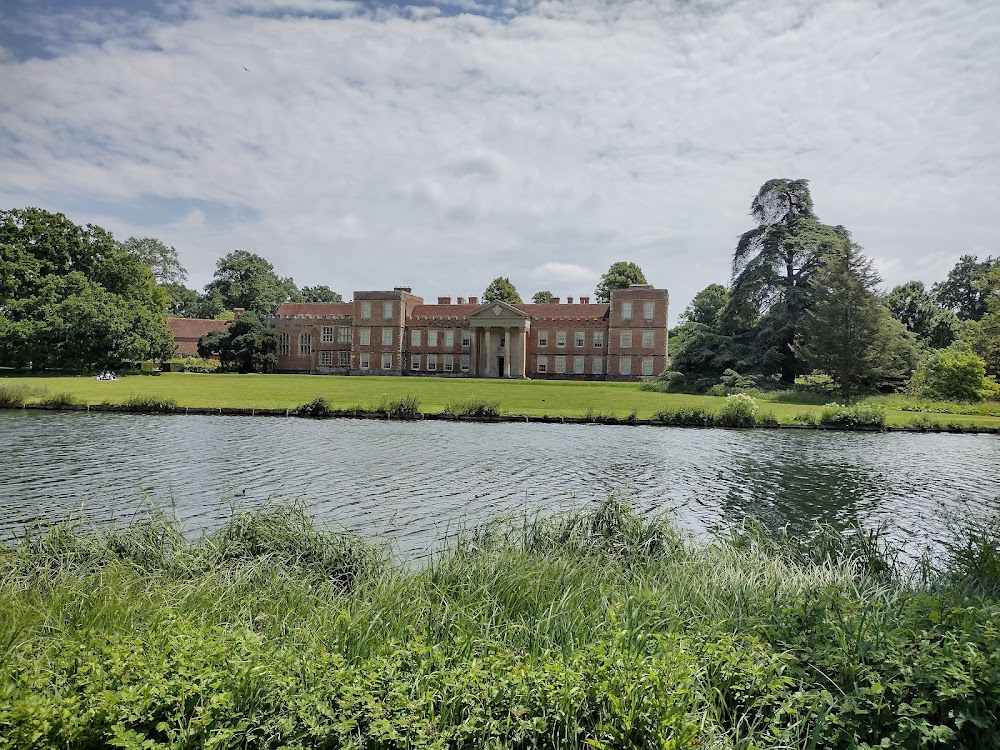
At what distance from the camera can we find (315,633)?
362 cm

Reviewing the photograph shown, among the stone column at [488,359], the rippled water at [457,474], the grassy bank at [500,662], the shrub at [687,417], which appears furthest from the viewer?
the stone column at [488,359]

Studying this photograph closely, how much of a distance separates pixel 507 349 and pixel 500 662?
55758 mm

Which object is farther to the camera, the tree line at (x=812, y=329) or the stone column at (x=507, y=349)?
the stone column at (x=507, y=349)

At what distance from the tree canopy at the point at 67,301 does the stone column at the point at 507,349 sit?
1118 inches

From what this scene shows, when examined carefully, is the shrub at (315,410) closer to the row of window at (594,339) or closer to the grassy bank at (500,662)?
the grassy bank at (500,662)

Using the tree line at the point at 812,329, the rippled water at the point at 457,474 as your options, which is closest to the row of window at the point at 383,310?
the tree line at the point at 812,329

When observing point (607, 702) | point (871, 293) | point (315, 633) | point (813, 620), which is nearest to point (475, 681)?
point (607, 702)

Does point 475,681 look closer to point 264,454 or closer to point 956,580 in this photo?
point 956,580

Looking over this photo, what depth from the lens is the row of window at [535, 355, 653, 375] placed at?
57.3m

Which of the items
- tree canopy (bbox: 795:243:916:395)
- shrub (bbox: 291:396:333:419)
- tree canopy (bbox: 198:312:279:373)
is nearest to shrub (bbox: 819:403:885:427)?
tree canopy (bbox: 795:243:916:395)

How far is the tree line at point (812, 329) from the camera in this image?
34.6 m

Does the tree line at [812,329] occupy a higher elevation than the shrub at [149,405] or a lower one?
higher

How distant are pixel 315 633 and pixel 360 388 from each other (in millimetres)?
34469

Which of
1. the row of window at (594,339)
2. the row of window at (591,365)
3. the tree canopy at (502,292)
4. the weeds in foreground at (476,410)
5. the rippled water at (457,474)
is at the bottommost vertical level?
the rippled water at (457,474)
